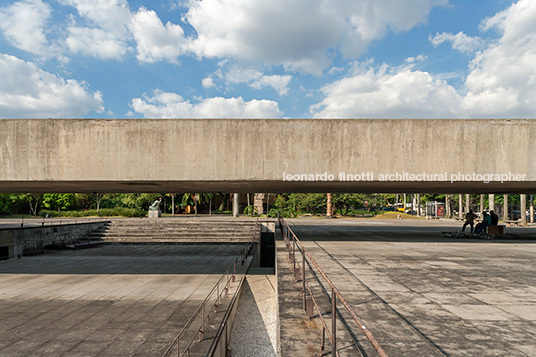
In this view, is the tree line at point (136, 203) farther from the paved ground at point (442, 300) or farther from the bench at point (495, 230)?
the paved ground at point (442, 300)

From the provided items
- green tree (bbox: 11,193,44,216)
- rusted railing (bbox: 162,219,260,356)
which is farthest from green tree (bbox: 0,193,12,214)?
rusted railing (bbox: 162,219,260,356)

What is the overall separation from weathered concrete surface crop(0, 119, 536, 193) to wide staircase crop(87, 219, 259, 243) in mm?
11586

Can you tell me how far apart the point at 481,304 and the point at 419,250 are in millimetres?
5898

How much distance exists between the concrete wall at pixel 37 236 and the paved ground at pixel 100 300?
117 centimetres

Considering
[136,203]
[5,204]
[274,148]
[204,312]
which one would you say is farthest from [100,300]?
[5,204]

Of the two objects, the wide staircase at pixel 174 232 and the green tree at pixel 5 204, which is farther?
the green tree at pixel 5 204

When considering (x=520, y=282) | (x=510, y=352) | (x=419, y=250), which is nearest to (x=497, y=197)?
(x=419, y=250)

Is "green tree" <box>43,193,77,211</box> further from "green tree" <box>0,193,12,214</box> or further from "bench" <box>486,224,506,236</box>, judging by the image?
"bench" <box>486,224,506,236</box>

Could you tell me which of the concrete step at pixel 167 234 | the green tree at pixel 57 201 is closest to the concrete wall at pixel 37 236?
the concrete step at pixel 167 234

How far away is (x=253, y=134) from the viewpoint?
9453 millimetres

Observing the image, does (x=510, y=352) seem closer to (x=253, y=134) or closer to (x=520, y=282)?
(x=520, y=282)

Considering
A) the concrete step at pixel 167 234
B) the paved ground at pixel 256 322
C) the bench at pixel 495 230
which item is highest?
the bench at pixel 495 230

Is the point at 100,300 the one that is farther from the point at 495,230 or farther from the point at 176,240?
the point at 495,230

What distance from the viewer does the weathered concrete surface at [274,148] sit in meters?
9.14
